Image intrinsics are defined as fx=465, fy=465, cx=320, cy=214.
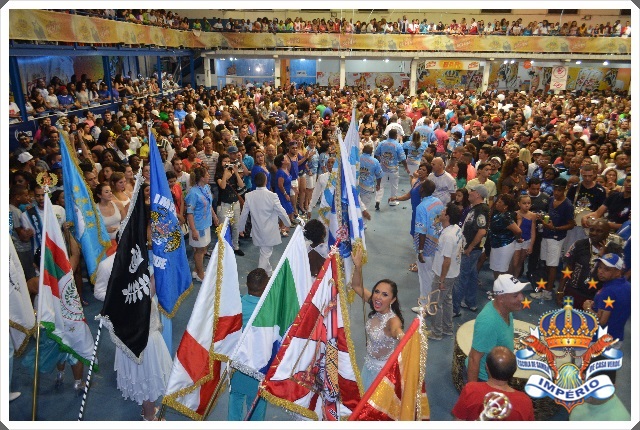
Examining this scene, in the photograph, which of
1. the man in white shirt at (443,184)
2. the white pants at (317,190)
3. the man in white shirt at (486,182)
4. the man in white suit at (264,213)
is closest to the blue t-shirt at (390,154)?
the white pants at (317,190)

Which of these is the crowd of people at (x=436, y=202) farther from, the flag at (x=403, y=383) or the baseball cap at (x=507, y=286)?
the flag at (x=403, y=383)

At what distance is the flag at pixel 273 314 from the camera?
3.31m

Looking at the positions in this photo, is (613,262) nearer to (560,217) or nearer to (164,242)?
(560,217)

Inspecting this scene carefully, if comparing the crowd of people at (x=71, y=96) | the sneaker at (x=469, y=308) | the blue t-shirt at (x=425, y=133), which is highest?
the crowd of people at (x=71, y=96)

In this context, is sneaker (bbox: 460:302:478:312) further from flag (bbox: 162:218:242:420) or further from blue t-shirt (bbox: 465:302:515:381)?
flag (bbox: 162:218:242:420)

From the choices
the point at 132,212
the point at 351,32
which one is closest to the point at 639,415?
the point at 132,212

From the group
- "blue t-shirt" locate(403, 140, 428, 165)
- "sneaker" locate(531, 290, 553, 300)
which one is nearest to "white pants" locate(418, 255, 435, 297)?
"sneaker" locate(531, 290, 553, 300)

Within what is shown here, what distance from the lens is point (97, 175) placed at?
255 inches

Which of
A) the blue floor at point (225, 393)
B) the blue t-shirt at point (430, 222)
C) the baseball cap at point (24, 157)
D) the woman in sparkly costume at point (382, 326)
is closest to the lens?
the woman in sparkly costume at point (382, 326)

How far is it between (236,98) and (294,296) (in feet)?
49.0

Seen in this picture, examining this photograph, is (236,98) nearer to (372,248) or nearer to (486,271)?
(372,248)

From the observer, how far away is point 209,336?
11.5 feet

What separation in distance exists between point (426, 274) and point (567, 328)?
2.61 metres

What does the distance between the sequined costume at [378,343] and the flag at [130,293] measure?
1737 mm
